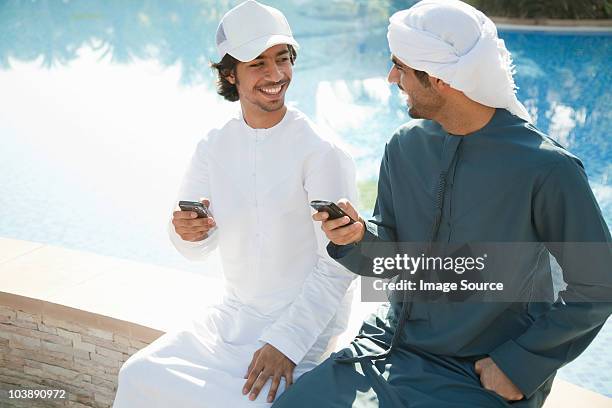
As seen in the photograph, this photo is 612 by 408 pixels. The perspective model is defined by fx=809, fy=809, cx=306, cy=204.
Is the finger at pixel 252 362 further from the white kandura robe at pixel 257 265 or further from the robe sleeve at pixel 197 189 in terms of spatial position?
the robe sleeve at pixel 197 189

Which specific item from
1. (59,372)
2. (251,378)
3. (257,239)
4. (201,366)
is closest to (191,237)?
(257,239)

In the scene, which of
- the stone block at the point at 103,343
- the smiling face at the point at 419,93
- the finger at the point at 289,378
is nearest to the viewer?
the smiling face at the point at 419,93

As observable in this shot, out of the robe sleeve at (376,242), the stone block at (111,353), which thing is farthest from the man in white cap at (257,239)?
the stone block at (111,353)

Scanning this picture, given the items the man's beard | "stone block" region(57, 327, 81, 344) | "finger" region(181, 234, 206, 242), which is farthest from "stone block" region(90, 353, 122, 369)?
the man's beard

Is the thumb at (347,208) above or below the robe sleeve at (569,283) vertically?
above

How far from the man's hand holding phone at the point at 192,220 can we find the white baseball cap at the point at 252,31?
66 centimetres

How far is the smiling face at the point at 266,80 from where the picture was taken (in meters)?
3.39

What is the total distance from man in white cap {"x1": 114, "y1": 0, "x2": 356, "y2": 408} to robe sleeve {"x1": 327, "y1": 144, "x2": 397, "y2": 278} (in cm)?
21

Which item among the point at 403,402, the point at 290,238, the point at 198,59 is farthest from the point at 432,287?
the point at 198,59

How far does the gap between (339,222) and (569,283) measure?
0.80m

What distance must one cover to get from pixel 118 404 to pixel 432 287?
1.34m

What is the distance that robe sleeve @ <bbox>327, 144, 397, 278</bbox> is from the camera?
299 cm

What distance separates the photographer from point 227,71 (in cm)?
356

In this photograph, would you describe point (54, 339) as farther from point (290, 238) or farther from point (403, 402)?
point (403, 402)
